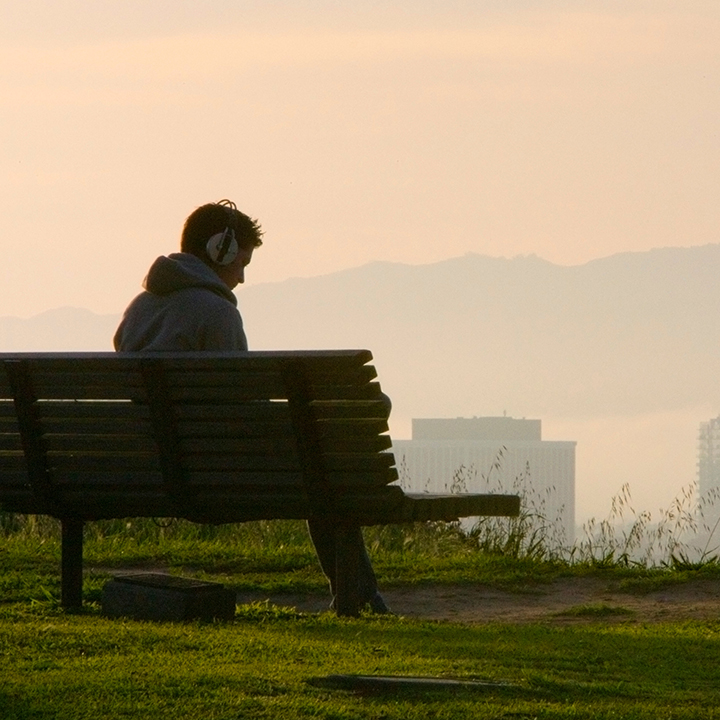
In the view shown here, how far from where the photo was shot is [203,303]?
7.04 meters

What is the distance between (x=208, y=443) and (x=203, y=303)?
877 mm

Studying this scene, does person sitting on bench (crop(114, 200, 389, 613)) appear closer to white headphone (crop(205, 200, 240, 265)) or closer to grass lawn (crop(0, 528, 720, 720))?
white headphone (crop(205, 200, 240, 265))

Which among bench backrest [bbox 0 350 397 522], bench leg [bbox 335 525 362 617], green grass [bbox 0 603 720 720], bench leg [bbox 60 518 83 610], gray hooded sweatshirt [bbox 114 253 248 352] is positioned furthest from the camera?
gray hooded sweatshirt [bbox 114 253 248 352]

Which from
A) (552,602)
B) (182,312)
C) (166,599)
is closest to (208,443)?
(166,599)

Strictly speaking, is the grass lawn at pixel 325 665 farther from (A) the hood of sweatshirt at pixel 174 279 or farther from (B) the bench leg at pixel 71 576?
(A) the hood of sweatshirt at pixel 174 279

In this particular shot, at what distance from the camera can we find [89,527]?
11.3m

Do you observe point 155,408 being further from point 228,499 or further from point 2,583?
point 2,583

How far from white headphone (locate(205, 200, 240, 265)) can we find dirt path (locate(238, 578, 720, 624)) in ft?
5.29

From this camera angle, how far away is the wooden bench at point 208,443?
6090 millimetres

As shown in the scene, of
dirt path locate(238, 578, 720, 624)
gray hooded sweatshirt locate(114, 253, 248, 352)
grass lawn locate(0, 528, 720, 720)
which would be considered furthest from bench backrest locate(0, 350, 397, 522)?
dirt path locate(238, 578, 720, 624)

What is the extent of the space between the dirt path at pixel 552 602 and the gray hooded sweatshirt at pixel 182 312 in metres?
1.44

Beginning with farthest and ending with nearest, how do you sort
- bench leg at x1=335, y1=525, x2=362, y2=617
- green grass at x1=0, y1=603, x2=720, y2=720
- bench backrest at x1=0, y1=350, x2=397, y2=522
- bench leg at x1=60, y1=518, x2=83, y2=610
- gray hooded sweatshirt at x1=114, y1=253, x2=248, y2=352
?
1. gray hooded sweatshirt at x1=114, y1=253, x2=248, y2=352
2. bench leg at x1=60, y1=518, x2=83, y2=610
3. bench leg at x1=335, y1=525, x2=362, y2=617
4. bench backrest at x1=0, y1=350, x2=397, y2=522
5. green grass at x1=0, y1=603, x2=720, y2=720

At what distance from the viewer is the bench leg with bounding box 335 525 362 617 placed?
256 inches

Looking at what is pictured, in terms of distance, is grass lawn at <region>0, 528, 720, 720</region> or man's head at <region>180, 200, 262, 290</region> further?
man's head at <region>180, 200, 262, 290</region>
